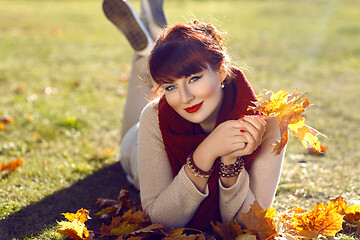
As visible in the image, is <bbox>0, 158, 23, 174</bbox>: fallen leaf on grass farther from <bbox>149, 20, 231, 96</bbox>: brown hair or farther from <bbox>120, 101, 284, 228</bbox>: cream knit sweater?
<bbox>149, 20, 231, 96</bbox>: brown hair

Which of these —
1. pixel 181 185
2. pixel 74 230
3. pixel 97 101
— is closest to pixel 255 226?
pixel 181 185

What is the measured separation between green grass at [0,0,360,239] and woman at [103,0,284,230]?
338mm

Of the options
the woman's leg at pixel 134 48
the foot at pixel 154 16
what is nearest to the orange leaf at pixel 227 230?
the woman's leg at pixel 134 48

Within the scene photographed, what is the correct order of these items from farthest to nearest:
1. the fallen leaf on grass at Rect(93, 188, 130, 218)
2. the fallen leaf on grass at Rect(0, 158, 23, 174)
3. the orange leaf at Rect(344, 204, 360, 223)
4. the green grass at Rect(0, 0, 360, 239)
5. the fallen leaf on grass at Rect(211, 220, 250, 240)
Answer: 1. the fallen leaf on grass at Rect(0, 158, 23, 174)
2. the green grass at Rect(0, 0, 360, 239)
3. the fallen leaf on grass at Rect(93, 188, 130, 218)
4. the orange leaf at Rect(344, 204, 360, 223)
5. the fallen leaf on grass at Rect(211, 220, 250, 240)

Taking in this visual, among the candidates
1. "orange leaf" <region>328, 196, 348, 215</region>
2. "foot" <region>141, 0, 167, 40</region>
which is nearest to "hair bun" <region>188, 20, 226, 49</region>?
"orange leaf" <region>328, 196, 348, 215</region>

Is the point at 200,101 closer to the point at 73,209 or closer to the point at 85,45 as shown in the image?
the point at 73,209

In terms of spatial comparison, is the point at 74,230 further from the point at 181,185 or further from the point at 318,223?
the point at 318,223

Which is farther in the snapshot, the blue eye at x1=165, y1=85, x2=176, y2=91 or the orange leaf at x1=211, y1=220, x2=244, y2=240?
the orange leaf at x1=211, y1=220, x2=244, y2=240

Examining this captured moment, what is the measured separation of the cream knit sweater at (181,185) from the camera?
2254mm

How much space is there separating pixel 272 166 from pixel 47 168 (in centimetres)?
180

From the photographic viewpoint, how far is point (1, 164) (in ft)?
10.7

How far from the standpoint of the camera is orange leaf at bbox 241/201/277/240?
2.17 metres

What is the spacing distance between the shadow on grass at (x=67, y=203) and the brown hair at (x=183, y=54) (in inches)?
40.3

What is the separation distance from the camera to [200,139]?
2.29 meters
